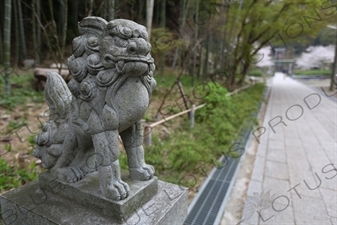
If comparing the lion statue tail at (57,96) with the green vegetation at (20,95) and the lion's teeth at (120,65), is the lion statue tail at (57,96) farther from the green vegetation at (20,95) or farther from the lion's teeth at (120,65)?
the green vegetation at (20,95)

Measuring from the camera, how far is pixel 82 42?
4.22 ft

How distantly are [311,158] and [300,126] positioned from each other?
1952 mm

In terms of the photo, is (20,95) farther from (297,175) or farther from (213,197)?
(297,175)

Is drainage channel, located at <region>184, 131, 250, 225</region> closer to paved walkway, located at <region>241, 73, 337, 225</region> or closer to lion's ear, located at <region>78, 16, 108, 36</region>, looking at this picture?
paved walkway, located at <region>241, 73, 337, 225</region>

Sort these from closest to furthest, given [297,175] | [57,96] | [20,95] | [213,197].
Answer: [57,96], [213,197], [297,175], [20,95]

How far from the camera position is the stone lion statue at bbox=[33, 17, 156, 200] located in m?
1.18

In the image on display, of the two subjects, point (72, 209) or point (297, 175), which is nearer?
point (72, 209)

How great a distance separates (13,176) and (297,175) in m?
3.21

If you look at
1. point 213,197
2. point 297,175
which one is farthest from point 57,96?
point 297,175

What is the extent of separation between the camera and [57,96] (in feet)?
5.27

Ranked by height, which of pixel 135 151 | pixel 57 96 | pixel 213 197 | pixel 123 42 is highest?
pixel 123 42

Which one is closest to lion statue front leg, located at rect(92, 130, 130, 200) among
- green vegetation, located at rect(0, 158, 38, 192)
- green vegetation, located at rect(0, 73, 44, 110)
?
green vegetation, located at rect(0, 158, 38, 192)

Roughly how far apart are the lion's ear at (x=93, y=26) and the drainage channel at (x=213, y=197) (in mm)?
1699

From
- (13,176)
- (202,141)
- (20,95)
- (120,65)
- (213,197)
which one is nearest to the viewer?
(120,65)
